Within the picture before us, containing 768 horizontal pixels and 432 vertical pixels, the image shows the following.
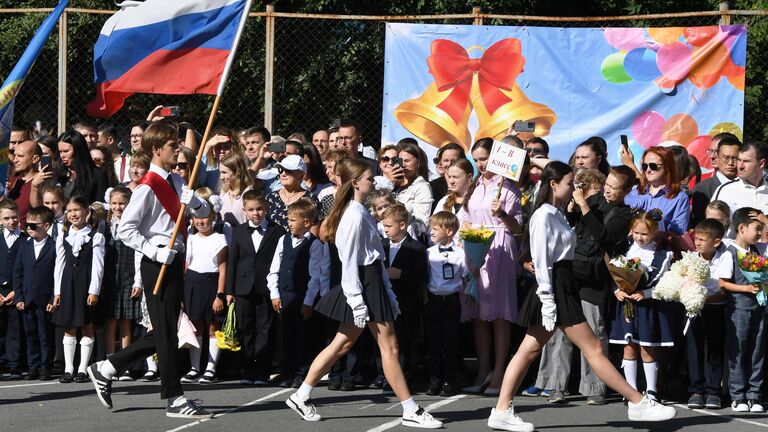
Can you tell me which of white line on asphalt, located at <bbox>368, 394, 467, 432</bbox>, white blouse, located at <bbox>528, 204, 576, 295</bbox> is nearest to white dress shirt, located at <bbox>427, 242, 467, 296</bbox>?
white line on asphalt, located at <bbox>368, 394, 467, 432</bbox>

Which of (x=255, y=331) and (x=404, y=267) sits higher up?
(x=404, y=267)

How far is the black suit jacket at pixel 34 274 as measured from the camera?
11445mm

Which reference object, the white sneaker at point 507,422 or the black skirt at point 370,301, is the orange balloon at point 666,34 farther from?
the white sneaker at point 507,422

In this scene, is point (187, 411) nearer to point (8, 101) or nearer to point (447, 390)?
point (447, 390)

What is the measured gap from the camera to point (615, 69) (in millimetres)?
13484

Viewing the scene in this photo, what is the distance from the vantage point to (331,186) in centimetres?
1173

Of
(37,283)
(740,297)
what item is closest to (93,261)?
(37,283)

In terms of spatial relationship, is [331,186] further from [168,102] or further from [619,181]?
[168,102]

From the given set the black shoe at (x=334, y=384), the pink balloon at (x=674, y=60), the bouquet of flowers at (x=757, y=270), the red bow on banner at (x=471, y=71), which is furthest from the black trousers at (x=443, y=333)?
the pink balloon at (x=674, y=60)

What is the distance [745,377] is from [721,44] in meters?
4.55

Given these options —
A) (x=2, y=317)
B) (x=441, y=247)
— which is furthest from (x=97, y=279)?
(x=441, y=247)

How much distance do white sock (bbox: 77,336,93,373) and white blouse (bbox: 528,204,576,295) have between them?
4496 mm

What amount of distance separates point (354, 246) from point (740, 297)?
3221 mm

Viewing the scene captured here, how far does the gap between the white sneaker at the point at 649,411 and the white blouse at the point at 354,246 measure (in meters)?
1.96
